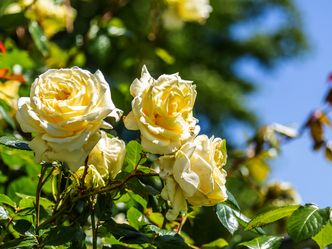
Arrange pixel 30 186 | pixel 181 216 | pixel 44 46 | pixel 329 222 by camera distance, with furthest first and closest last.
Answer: pixel 44 46 → pixel 30 186 → pixel 181 216 → pixel 329 222

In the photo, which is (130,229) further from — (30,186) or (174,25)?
(174,25)

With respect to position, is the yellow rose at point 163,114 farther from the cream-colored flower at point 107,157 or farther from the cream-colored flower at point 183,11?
the cream-colored flower at point 183,11

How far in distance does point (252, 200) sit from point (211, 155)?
4.35ft

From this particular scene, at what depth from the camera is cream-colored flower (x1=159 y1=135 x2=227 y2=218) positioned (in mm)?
951

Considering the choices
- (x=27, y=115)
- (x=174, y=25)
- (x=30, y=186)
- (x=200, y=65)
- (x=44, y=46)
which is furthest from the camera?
(x=200, y=65)

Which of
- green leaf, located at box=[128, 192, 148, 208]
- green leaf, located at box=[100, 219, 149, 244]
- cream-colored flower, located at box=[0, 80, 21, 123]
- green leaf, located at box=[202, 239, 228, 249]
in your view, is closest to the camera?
green leaf, located at box=[100, 219, 149, 244]

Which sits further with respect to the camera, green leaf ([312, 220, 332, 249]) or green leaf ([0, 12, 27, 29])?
green leaf ([0, 12, 27, 29])

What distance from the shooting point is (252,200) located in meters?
2.28

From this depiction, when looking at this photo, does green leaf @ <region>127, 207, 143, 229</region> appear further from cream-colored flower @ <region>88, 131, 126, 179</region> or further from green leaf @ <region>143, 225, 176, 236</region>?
cream-colored flower @ <region>88, 131, 126, 179</region>

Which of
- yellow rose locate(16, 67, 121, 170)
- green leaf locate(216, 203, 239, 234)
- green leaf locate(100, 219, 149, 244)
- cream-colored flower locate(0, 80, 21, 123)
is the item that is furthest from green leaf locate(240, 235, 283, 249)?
cream-colored flower locate(0, 80, 21, 123)

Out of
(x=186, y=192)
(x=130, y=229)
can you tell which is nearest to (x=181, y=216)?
(x=130, y=229)

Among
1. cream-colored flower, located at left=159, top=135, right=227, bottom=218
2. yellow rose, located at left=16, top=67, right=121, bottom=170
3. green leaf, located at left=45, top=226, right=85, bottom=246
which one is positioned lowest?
green leaf, located at left=45, top=226, right=85, bottom=246

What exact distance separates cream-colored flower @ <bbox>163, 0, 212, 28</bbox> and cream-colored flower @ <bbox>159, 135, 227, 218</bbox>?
1169mm

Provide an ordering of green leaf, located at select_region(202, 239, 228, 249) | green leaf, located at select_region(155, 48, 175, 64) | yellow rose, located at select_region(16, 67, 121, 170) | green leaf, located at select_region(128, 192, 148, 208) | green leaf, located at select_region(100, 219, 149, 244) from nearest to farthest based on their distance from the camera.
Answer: yellow rose, located at select_region(16, 67, 121, 170)
green leaf, located at select_region(100, 219, 149, 244)
green leaf, located at select_region(128, 192, 148, 208)
green leaf, located at select_region(202, 239, 228, 249)
green leaf, located at select_region(155, 48, 175, 64)
